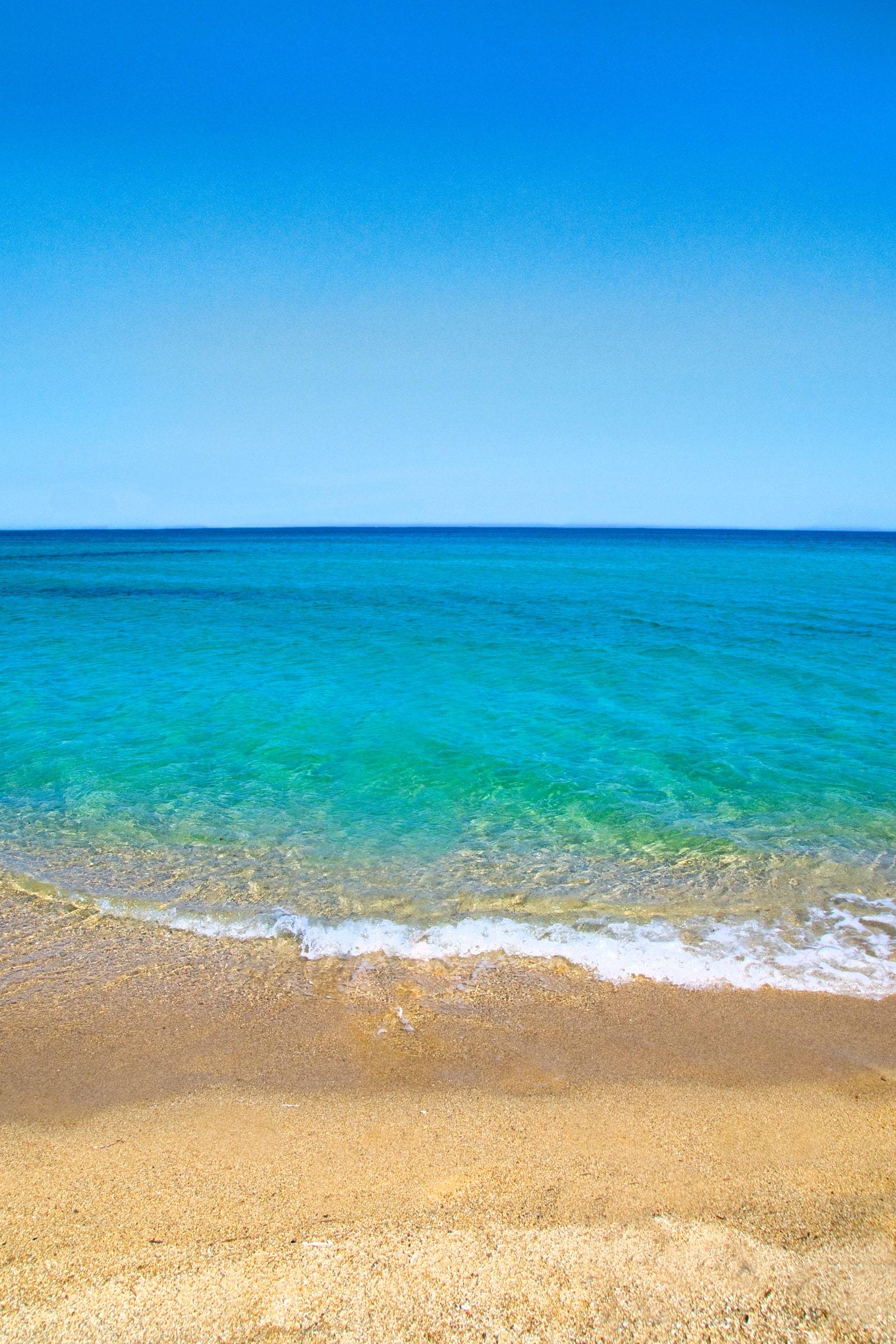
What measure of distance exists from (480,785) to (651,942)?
398cm

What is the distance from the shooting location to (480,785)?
382 inches

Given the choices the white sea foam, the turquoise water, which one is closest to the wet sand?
the white sea foam

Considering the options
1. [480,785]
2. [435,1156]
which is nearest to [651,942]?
[435,1156]

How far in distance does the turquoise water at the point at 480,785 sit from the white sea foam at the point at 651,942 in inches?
1.1

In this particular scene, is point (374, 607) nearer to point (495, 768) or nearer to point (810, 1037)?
point (495, 768)

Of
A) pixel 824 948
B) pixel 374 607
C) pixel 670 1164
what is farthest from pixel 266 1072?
pixel 374 607

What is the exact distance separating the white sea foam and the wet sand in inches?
8.7

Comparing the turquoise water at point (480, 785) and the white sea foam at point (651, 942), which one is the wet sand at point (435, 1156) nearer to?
the white sea foam at point (651, 942)

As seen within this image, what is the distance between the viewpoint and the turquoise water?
640cm

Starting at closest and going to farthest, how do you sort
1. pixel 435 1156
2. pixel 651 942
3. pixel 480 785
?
pixel 435 1156
pixel 651 942
pixel 480 785

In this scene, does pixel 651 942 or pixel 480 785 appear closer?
pixel 651 942

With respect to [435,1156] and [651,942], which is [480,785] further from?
[435,1156]

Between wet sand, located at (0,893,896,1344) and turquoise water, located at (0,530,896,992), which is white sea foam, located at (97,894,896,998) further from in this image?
wet sand, located at (0,893,896,1344)

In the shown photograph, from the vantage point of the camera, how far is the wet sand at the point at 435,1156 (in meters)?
2.90
